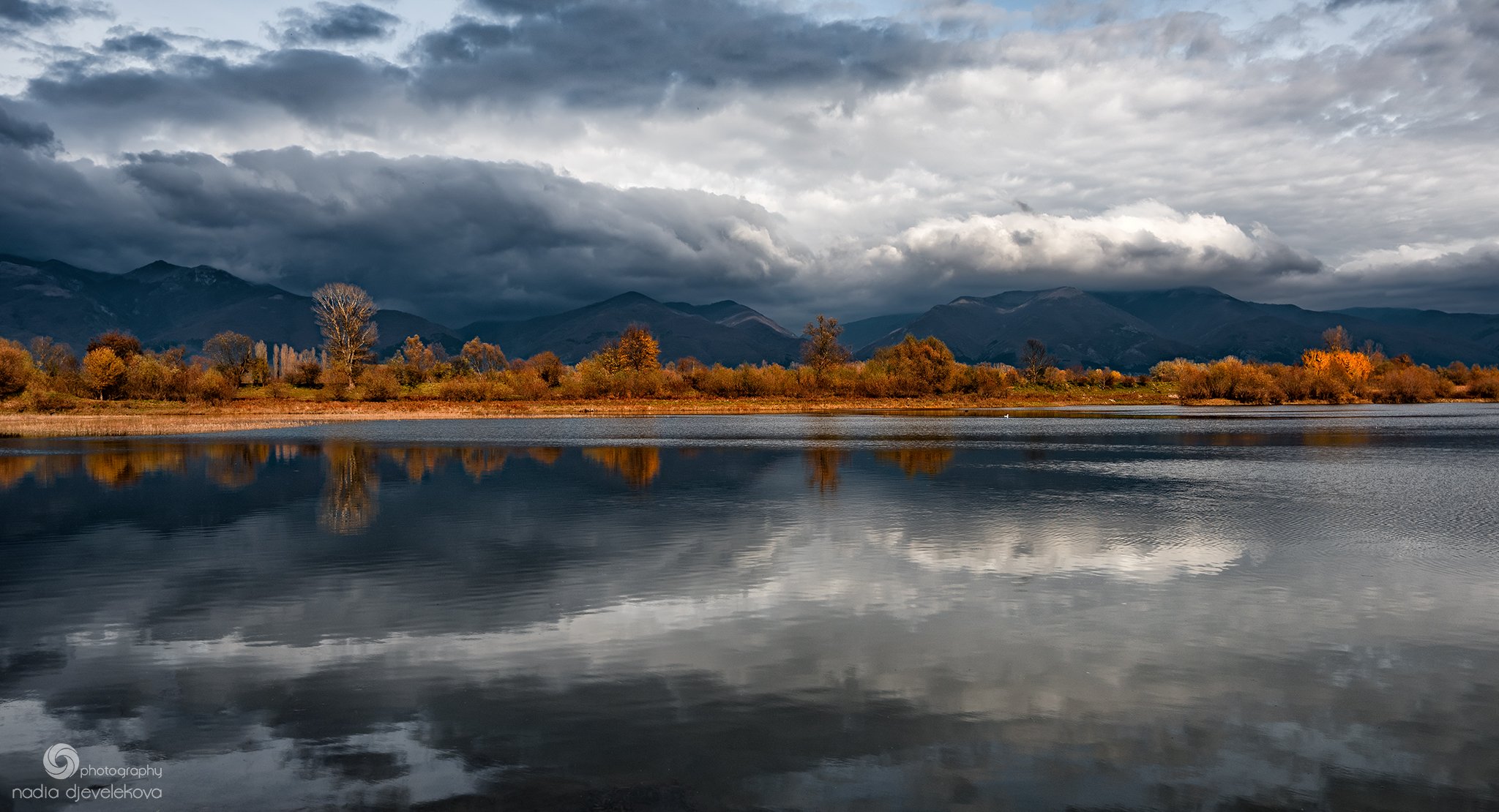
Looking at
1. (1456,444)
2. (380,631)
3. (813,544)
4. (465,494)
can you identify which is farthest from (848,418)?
(380,631)

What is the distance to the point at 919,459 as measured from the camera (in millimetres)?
44312

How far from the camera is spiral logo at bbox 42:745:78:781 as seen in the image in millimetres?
8758

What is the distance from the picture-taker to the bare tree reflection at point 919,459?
3847 centimetres

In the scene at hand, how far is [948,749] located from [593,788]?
3742mm

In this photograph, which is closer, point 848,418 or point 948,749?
point 948,749

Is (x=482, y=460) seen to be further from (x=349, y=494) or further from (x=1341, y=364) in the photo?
(x=1341, y=364)

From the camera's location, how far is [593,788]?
8.23 m

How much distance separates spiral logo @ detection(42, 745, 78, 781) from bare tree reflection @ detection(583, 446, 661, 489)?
24225mm

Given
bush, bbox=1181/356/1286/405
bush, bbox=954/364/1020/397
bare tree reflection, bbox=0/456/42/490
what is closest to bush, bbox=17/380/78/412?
bare tree reflection, bbox=0/456/42/490

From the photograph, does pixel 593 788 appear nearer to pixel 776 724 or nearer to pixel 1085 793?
pixel 776 724

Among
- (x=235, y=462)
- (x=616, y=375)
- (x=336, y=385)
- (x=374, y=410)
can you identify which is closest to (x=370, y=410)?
(x=374, y=410)

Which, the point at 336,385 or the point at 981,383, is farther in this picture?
the point at 981,383

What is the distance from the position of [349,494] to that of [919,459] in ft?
88.0

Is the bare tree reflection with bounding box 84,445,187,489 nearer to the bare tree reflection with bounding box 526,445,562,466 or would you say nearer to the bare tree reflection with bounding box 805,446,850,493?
the bare tree reflection with bounding box 526,445,562,466
